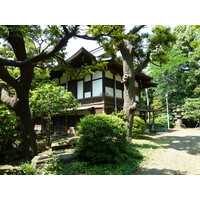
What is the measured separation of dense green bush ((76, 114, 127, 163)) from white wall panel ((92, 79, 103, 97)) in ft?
20.4

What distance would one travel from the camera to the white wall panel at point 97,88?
1122cm

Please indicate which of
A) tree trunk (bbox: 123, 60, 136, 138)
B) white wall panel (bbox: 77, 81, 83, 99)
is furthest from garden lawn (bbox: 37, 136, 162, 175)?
white wall panel (bbox: 77, 81, 83, 99)

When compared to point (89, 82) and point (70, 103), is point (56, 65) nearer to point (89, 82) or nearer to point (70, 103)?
point (70, 103)

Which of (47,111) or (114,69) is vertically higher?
(114,69)

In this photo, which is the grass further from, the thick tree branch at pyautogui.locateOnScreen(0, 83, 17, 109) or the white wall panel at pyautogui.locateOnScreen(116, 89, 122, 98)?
the white wall panel at pyautogui.locateOnScreen(116, 89, 122, 98)

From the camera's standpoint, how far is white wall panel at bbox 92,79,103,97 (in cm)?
1122

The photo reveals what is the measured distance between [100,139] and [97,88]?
7141 millimetres

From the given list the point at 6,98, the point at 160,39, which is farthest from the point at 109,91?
the point at 6,98

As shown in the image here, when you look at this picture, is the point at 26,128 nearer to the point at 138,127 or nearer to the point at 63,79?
the point at 138,127

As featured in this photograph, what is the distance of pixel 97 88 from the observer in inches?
448

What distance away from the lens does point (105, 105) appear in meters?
10.5

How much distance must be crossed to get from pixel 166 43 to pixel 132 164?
679 centimetres
